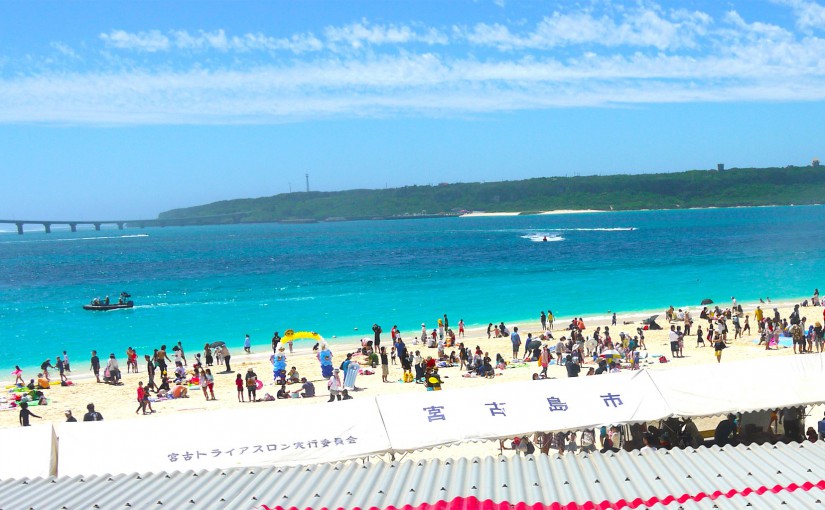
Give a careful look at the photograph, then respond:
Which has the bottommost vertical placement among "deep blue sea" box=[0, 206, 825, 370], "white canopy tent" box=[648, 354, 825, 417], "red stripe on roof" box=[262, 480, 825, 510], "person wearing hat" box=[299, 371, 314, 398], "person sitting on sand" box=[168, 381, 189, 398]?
"deep blue sea" box=[0, 206, 825, 370]

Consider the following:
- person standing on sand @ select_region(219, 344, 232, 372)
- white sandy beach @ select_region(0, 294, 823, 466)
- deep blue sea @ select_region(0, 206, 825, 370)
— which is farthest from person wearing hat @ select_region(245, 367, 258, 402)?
deep blue sea @ select_region(0, 206, 825, 370)

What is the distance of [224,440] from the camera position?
9.85 m

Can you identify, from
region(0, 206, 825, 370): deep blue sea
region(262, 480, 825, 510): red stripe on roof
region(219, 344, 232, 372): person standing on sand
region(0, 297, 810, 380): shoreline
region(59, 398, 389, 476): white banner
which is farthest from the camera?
region(0, 206, 825, 370): deep blue sea

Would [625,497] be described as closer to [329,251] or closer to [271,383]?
[271,383]

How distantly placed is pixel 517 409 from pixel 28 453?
20.9ft

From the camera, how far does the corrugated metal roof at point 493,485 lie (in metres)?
6.84

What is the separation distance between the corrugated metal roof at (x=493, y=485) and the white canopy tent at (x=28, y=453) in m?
0.66

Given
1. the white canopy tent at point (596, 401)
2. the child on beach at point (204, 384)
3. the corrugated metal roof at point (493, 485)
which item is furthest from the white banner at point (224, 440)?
the child on beach at point (204, 384)

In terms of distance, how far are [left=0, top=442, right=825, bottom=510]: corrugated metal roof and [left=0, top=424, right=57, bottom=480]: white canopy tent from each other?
0.66 m

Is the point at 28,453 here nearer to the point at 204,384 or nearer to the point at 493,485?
the point at 493,485

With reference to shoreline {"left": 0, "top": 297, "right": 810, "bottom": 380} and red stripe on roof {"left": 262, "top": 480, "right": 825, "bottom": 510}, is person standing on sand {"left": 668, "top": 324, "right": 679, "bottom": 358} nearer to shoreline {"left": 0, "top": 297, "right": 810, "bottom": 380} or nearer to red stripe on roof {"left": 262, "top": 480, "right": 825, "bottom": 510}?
shoreline {"left": 0, "top": 297, "right": 810, "bottom": 380}

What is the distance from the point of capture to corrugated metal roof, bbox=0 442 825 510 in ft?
22.4

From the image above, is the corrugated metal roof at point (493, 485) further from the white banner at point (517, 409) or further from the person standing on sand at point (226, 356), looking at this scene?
the person standing on sand at point (226, 356)

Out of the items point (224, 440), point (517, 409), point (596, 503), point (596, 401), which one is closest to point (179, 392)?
point (224, 440)
